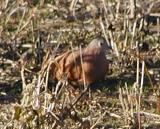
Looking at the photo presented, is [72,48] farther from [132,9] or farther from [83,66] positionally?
[132,9]

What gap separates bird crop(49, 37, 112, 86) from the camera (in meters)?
6.72

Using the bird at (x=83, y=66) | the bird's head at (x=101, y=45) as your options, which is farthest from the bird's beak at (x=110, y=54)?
the bird at (x=83, y=66)

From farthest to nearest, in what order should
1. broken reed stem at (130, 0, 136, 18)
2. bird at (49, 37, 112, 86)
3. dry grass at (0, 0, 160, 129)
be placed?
broken reed stem at (130, 0, 136, 18) → bird at (49, 37, 112, 86) → dry grass at (0, 0, 160, 129)

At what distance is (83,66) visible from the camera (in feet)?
22.1

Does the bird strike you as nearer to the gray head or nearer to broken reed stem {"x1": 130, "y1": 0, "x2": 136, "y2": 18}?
the gray head

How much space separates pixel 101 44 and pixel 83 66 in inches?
18.0

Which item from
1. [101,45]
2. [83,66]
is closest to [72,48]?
[83,66]

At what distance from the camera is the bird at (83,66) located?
265 inches

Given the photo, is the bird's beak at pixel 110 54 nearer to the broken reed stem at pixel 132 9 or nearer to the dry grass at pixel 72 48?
the dry grass at pixel 72 48

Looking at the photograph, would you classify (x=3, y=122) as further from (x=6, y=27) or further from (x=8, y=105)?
(x=6, y=27)

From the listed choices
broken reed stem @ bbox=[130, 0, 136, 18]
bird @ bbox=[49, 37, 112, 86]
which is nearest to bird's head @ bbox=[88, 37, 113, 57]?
bird @ bbox=[49, 37, 112, 86]

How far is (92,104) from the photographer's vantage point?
6328mm

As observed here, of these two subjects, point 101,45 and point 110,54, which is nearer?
point 101,45

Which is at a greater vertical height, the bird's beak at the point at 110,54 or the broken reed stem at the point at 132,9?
the broken reed stem at the point at 132,9
